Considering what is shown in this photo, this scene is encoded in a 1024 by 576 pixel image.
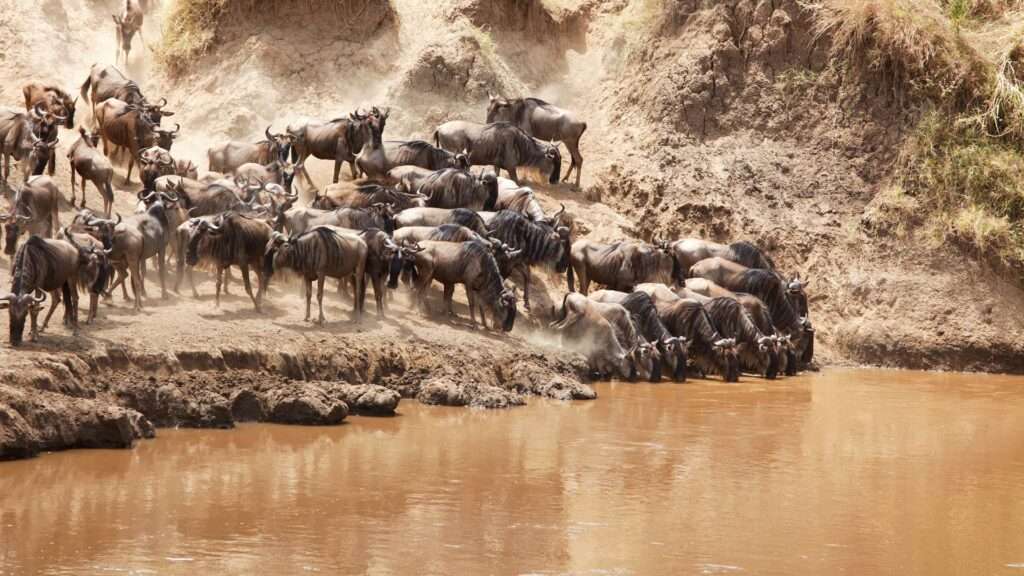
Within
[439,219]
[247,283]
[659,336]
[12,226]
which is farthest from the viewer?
[439,219]

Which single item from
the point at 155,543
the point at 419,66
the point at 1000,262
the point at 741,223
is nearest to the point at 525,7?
the point at 419,66

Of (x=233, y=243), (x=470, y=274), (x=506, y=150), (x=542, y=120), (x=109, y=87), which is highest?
(x=542, y=120)

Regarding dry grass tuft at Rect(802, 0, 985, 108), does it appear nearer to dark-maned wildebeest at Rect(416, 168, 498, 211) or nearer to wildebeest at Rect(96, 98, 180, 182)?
dark-maned wildebeest at Rect(416, 168, 498, 211)

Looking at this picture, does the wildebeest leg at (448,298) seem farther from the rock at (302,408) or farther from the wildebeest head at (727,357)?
the rock at (302,408)

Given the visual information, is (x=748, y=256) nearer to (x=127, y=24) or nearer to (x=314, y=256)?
(x=314, y=256)

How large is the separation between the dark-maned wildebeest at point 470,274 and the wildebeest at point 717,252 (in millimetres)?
4694

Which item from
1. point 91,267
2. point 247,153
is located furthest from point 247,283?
point 247,153

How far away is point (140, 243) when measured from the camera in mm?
15953

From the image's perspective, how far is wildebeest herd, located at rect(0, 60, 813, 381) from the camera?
16.4 m

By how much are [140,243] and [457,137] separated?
8.45m

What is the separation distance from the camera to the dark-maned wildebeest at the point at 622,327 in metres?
18.3

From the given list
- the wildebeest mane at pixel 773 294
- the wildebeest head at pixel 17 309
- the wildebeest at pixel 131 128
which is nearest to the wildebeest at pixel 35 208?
the wildebeest head at pixel 17 309

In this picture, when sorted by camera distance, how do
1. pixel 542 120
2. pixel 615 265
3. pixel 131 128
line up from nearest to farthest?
1. pixel 615 265
2. pixel 131 128
3. pixel 542 120

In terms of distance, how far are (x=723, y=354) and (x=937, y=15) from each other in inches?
376
